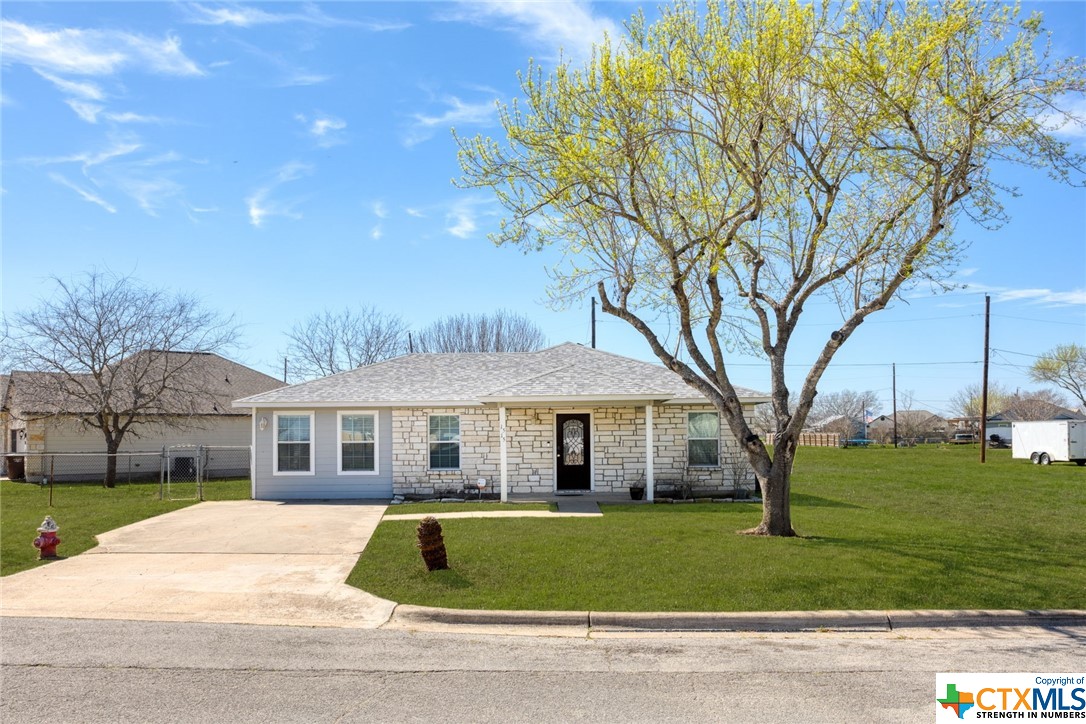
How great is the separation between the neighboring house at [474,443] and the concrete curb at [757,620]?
10.6m

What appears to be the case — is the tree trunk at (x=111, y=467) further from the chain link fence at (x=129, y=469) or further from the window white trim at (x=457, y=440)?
the window white trim at (x=457, y=440)

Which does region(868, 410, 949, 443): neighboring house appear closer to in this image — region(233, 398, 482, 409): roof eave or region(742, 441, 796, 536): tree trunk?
region(233, 398, 482, 409): roof eave

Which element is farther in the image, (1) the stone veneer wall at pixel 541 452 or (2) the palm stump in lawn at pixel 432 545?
(1) the stone veneer wall at pixel 541 452

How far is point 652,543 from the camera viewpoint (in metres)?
11.9

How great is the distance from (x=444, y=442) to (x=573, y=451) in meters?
3.22

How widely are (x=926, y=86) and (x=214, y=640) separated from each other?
11693 mm

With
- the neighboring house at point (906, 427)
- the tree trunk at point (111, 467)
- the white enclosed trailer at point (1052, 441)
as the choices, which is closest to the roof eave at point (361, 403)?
the tree trunk at point (111, 467)

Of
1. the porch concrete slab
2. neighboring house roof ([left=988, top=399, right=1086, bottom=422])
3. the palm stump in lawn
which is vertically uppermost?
the palm stump in lawn

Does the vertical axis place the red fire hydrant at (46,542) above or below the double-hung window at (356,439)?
below

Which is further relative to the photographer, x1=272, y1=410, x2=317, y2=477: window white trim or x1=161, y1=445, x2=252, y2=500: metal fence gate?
x1=161, y1=445, x2=252, y2=500: metal fence gate

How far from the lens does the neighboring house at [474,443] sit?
63.8ft

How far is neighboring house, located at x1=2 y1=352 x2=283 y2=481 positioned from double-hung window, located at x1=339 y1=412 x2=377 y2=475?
9.80 metres

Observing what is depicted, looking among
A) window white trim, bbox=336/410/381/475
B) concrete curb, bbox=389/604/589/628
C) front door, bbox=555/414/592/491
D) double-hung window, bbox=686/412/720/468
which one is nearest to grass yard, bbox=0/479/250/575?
window white trim, bbox=336/410/381/475

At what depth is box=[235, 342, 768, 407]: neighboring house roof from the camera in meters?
18.3
